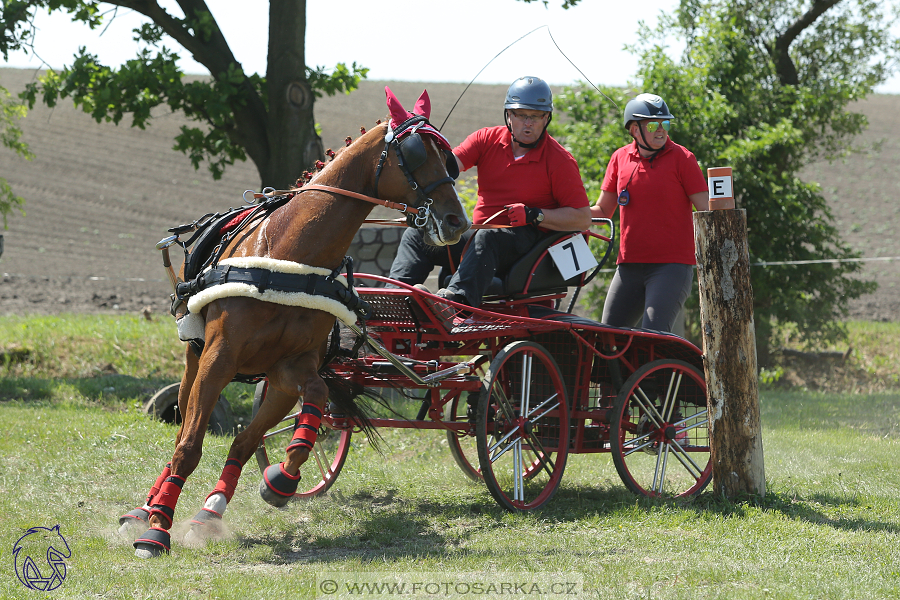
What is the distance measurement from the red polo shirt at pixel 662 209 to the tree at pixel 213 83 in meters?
4.19

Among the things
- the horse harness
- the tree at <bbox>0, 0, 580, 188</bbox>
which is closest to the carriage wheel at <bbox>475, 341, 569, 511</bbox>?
the horse harness

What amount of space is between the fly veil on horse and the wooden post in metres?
1.52

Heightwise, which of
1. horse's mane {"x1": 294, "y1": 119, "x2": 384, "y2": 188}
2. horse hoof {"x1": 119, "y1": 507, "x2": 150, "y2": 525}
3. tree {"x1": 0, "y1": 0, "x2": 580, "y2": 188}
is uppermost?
tree {"x1": 0, "y1": 0, "x2": 580, "y2": 188}

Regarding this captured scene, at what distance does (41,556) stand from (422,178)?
7.72 ft

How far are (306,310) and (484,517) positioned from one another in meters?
1.58

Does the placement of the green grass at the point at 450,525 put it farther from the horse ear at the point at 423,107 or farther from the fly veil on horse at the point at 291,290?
the horse ear at the point at 423,107

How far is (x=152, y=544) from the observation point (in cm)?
379

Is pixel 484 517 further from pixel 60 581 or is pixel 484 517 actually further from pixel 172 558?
pixel 60 581

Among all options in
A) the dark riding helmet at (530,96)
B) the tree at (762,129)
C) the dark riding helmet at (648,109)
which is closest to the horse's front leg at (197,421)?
the dark riding helmet at (530,96)

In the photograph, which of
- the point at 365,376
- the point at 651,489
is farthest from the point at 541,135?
the point at 651,489

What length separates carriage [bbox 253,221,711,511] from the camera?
4781 mm

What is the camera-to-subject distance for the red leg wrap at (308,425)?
13.3ft

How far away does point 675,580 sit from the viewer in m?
3.54

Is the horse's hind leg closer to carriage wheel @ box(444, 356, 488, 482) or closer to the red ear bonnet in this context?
carriage wheel @ box(444, 356, 488, 482)
